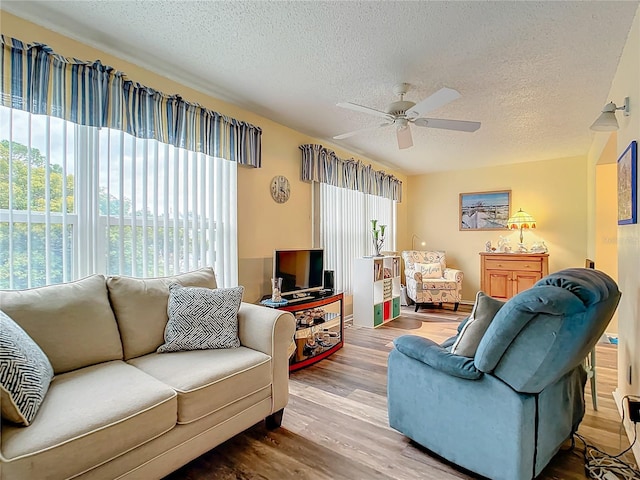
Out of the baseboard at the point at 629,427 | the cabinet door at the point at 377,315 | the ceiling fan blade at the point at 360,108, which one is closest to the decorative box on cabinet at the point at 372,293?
the cabinet door at the point at 377,315

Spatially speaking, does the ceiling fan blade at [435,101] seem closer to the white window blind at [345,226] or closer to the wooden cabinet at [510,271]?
the white window blind at [345,226]

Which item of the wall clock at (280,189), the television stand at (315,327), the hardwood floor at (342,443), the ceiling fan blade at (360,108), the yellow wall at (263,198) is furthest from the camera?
the wall clock at (280,189)

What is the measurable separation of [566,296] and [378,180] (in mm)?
4224

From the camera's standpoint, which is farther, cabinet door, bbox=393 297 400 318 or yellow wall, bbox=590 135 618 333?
cabinet door, bbox=393 297 400 318

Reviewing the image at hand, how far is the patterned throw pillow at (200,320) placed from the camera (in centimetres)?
208

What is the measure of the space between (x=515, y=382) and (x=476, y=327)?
0.31 m

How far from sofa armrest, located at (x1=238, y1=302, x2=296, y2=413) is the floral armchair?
371cm

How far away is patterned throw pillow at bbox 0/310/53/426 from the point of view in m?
1.22

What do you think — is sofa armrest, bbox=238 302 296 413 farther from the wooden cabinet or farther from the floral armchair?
the wooden cabinet

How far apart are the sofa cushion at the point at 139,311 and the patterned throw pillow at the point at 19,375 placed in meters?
0.50

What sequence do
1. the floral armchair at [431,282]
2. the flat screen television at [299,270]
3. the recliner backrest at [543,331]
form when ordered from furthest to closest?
the floral armchair at [431,282], the flat screen television at [299,270], the recliner backrest at [543,331]

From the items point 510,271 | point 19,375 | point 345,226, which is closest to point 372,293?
point 345,226

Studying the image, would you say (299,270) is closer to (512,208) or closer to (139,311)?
(139,311)

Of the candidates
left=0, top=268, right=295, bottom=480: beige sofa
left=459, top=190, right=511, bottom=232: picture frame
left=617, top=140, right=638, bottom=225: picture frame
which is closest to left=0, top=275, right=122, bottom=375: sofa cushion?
left=0, top=268, right=295, bottom=480: beige sofa
